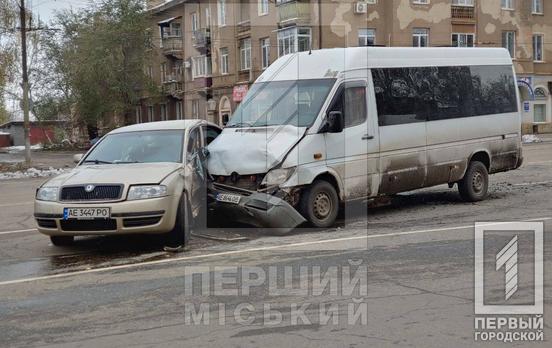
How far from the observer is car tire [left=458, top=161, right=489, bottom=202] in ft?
40.8

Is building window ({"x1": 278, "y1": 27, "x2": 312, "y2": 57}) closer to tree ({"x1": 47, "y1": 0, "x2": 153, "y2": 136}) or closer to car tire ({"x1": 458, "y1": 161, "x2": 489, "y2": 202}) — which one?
tree ({"x1": 47, "y1": 0, "x2": 153, "y2": 136})

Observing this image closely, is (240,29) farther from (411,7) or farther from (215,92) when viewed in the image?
(411,7)

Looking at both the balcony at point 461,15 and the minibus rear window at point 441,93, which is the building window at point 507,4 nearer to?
the balcony at point 461,15

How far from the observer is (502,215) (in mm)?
10656

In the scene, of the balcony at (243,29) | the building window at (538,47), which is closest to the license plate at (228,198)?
the balcony at (243,29)

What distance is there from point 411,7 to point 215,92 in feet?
48.2

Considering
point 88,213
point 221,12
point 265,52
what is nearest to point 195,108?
point 221,12

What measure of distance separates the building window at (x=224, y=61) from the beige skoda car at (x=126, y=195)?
36.6 metres

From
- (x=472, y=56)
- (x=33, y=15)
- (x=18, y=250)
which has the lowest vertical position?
(x=18, y=250)

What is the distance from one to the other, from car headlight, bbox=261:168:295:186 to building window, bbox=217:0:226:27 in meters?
37.7

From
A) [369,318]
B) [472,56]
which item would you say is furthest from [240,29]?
[369,318]

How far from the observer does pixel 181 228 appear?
28.4 feet

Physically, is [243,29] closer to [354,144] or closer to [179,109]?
[179,109]

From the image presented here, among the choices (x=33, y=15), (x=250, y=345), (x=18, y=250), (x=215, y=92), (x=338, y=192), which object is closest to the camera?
(x=250, y=345)
